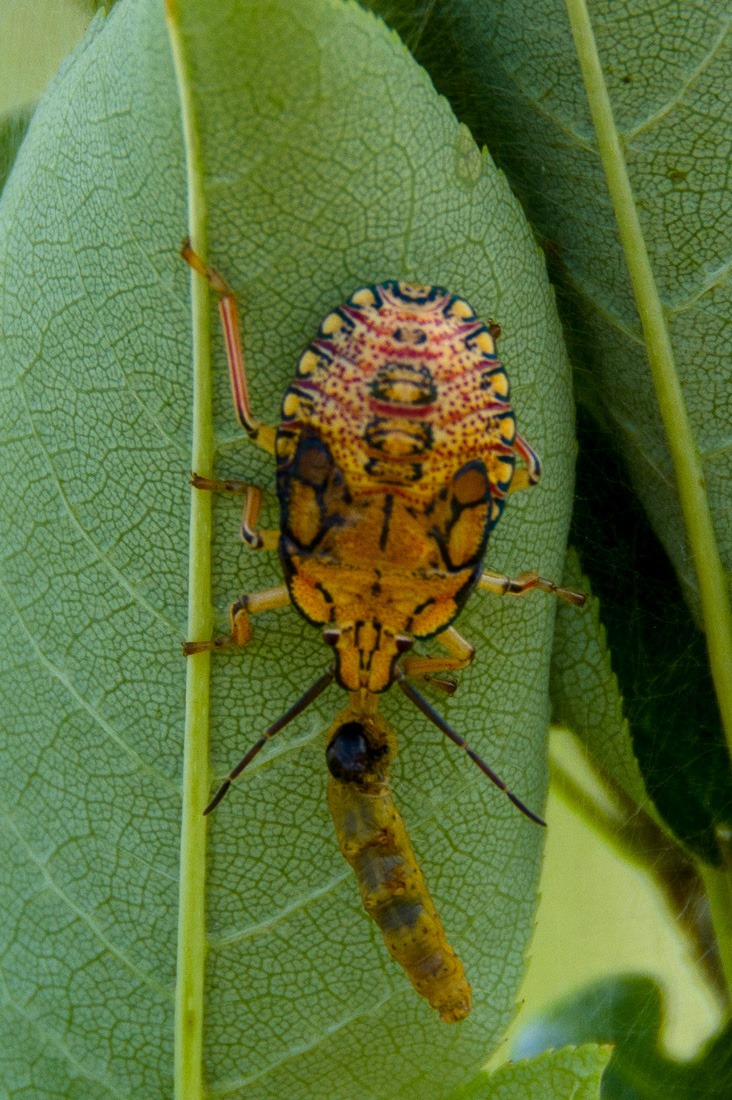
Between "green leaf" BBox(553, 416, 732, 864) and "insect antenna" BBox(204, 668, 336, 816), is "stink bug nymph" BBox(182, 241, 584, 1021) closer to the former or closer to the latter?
"insect antenna" BBox(204, 668, 336, 816)

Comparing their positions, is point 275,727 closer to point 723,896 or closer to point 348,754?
point 348,754

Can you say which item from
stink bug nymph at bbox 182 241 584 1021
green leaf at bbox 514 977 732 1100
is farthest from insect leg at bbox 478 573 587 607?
green leaf at bbox 514 977 732 1100

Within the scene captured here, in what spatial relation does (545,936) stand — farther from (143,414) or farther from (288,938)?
(143,414)

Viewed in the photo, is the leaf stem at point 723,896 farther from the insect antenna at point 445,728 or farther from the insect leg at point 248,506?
the insect leg at point 248,506

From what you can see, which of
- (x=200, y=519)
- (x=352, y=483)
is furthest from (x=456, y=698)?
(x=200, y=519)

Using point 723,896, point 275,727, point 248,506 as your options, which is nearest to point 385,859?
point 275,727

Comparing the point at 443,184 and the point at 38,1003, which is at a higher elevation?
the point at 443,184
